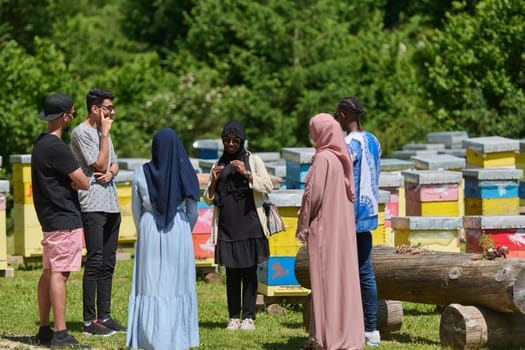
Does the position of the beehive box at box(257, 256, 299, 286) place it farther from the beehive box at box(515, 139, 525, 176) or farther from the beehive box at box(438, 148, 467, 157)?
the beehive box at box(438, 148, 467, 157)

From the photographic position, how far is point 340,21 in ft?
99.3

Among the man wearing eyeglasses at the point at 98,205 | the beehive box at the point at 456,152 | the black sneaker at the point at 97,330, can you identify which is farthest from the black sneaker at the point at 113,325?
the beehive box at the point at 456,152

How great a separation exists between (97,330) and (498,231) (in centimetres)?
397

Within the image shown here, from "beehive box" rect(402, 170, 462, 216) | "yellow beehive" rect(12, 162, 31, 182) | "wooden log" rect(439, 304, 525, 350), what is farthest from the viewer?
"yellow beehive" rect(12, 162, 31, 182)

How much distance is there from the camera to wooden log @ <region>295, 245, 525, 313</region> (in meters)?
7.78

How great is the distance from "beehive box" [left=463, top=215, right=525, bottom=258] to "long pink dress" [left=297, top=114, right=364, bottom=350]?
2.68 metres

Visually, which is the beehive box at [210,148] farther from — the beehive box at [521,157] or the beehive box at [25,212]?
the beehive box at [521,157]

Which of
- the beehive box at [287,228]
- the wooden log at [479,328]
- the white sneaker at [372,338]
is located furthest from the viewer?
the beehive box at [287,228]

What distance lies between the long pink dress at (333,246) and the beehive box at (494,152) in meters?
7.43

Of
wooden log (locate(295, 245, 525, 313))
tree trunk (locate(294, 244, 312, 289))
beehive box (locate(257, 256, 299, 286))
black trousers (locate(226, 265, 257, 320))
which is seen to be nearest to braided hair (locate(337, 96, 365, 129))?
wooden log (locate(295, 245, 525, 313))

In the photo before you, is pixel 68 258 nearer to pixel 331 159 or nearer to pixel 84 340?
pixel 84 340

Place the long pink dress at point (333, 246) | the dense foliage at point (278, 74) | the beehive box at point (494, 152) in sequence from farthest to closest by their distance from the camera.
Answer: the dense foliage at point (278, 74), the beehive box at point (494, 152), the long pink dress at point (333, 246)

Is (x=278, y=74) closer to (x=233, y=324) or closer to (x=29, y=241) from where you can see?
(x=29, y=241)

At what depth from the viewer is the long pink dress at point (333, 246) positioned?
761 centimetres
